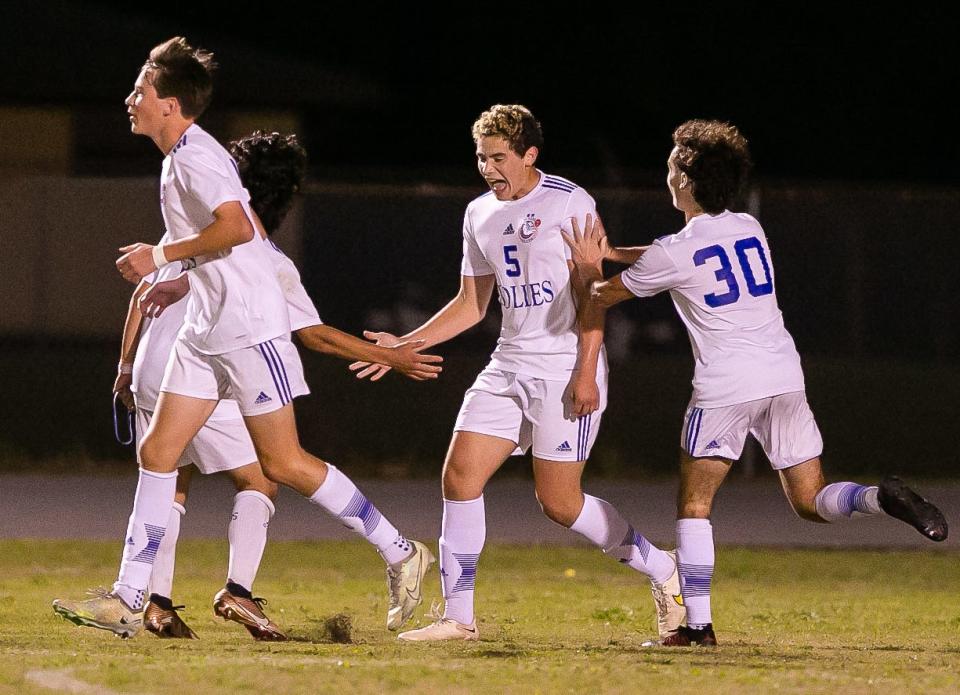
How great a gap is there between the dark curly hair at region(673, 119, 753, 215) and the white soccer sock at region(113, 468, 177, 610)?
239 centimetres

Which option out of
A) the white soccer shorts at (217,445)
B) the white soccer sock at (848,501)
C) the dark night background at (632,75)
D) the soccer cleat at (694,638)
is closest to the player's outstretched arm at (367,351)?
the white soccer shorts at (217,445)

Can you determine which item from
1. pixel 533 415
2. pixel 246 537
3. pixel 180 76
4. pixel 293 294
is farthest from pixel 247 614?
pixel 180 76

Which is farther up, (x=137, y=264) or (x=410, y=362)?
(x=137, y=264)

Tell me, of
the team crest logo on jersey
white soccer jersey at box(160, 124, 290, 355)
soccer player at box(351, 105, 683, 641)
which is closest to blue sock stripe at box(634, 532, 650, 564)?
soccer player at box(351, 105, 683, 641)

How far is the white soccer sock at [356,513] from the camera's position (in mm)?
8445

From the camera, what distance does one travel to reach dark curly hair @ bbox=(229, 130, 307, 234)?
8555 millimetres

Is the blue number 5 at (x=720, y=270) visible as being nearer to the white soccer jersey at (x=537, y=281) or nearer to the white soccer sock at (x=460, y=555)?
the white soccer jersey at (x=537, y=281)

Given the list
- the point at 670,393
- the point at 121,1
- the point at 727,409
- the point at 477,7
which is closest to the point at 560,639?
the point at 727,409

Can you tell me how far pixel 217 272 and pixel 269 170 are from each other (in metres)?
0.62

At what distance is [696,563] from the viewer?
27.7ft

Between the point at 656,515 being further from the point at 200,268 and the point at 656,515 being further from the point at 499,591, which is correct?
the point at 200,268

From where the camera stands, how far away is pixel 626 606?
33.9ft

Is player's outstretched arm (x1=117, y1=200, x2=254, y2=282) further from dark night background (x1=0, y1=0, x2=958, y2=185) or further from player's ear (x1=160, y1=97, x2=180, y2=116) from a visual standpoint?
dark night background (x1=0, y1=0, x2=958, y2=185)

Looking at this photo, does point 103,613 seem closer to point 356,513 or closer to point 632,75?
point 356,513
